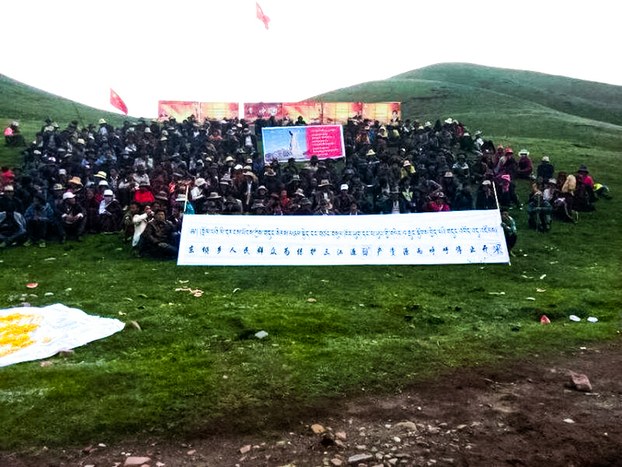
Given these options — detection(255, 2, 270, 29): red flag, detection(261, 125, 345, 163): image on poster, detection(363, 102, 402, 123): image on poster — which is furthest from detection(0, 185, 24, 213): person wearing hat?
detection(363, 102, 402, 123): image on poster

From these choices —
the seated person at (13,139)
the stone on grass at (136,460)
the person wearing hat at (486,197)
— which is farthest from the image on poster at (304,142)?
the stone on grass at (136,460)

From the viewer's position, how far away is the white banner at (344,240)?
1220 cm

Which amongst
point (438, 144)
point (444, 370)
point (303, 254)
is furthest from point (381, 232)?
point (438, 144)

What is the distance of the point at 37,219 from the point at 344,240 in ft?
27.6

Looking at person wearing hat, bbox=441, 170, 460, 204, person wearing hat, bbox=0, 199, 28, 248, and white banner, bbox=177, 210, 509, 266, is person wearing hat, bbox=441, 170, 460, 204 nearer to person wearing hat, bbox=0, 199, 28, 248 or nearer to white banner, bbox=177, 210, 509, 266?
white banner, bbox=177, 210, 509, 266

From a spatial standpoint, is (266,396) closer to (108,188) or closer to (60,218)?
(60,218)

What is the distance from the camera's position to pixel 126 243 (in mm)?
14109

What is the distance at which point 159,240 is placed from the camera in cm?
1295

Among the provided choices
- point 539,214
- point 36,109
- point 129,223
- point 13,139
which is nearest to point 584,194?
point 539,214

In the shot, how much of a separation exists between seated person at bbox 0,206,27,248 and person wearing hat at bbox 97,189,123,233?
202cm

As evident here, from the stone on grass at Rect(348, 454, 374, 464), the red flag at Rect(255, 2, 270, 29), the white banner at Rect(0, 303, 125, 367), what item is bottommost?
the stone on grass at Rect(348, 454, 374, 464)

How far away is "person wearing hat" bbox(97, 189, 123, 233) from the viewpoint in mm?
15312

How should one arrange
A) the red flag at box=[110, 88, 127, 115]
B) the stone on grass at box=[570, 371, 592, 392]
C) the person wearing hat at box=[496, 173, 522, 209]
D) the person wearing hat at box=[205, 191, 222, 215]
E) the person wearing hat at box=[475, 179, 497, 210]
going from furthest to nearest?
the red flag at box=[110, 88, 127, 115] < the person wearing hat at box=[496, 173, 522, 209] < the person wearing hat at box=[475, 179, 497, 210] < the person wearing hat at box=[205, 191, 222, 215] < the stone on grass at box=[570, 371, 592, 392]

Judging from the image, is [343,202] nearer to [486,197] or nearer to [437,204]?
[437,204]
